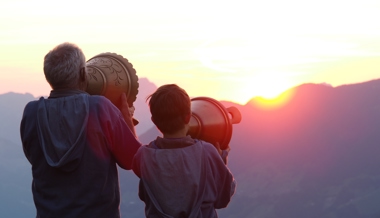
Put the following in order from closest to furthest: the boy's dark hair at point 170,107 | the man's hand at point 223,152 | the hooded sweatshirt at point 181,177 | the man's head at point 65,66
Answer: the boy's dark hair at point 170,107 → the hooded sweatshirt at point 181,177 → the man's head at point 65,66 → the man's hand at point 223,152

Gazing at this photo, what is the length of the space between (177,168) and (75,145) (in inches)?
28.5

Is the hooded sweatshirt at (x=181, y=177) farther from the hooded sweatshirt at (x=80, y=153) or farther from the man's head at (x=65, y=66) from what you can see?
the man's head at (x=65, y=66)

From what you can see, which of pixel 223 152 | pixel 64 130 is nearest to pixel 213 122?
pixel 223 152

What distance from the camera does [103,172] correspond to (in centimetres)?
459

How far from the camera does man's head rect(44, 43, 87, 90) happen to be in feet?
15.2

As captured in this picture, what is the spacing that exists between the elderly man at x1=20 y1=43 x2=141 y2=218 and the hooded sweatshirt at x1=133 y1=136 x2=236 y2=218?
0.17 m

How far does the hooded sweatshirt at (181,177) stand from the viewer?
14.8ft

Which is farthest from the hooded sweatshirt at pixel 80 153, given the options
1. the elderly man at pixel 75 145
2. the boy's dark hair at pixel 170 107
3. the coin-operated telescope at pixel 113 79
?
the coin-operated telescope at pixel 113 79

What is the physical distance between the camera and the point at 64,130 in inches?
179

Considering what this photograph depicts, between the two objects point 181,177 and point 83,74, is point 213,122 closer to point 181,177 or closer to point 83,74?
point 181,177

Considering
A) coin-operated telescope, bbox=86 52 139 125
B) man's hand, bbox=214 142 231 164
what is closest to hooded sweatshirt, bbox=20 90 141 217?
coin-operated telescope, bbox=86 52 139 125

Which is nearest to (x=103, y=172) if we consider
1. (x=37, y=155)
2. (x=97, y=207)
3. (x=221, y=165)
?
(x=97, y=207)

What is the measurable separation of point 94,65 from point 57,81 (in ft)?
2.38

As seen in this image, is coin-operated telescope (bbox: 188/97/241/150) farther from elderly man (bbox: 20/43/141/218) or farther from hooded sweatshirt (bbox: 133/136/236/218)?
elderly man (bbox: 20/43/141/218)
